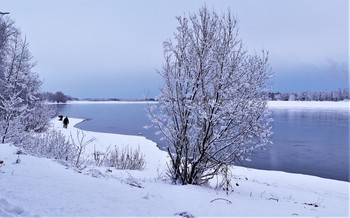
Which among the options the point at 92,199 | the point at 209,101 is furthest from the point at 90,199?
the point at 209,101

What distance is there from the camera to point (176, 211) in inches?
212

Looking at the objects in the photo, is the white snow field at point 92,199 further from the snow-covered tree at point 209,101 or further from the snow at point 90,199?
the snow-covered tree at point 209,101

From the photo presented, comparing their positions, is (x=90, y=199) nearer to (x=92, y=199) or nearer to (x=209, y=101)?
(x=92, y=199)

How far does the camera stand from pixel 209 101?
9.27 m

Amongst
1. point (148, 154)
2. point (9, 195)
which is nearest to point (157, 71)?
point (9, 195)

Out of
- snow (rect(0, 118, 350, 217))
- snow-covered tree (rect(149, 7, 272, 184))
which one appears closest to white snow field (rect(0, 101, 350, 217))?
snow (rect(0, 118, 350, 217))

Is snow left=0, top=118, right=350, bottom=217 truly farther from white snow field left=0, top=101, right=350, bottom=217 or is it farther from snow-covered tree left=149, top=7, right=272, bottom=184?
snow-covered tree left=149, top=7, right=272, bottom=184

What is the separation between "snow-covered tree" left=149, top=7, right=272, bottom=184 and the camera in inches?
367

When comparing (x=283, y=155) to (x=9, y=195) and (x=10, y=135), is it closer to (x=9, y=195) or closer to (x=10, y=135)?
(x=10, y=135)

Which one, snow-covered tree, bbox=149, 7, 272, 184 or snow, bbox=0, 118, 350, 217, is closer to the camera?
snow, bbox=0, 118, 350, 217

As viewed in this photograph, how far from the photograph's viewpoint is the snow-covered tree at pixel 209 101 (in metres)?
9.32

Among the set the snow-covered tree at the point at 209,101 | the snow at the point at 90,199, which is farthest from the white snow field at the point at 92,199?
the snow-covered tree at the point at 209,101

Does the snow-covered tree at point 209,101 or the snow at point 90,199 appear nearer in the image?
the snow at point 90,199

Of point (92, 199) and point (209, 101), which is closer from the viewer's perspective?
point (92, 199)
